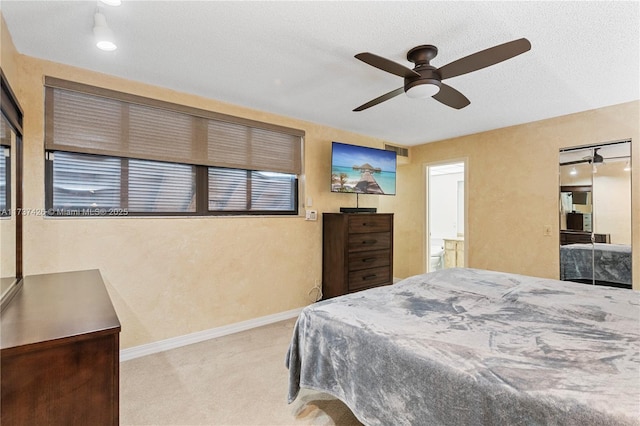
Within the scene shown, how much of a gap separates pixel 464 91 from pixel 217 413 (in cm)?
318

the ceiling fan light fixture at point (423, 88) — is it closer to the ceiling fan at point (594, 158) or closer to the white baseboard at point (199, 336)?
the ceiling fan at point (594, 158)

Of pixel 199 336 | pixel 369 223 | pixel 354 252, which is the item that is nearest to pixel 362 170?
pixel 369 223

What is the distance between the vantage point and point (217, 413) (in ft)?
6.22

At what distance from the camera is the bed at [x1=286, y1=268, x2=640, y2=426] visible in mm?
980

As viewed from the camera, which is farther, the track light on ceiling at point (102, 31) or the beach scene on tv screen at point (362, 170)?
the beach scene on tv screen at point (362, 170)

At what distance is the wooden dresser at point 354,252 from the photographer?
3.63 m

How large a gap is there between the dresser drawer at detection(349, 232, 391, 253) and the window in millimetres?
993

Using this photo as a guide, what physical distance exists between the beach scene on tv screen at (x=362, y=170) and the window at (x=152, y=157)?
56 centimetres

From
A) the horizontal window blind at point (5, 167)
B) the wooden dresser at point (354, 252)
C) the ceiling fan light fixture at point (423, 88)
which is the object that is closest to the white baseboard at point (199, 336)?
the wooden dresser at point (354, 252)

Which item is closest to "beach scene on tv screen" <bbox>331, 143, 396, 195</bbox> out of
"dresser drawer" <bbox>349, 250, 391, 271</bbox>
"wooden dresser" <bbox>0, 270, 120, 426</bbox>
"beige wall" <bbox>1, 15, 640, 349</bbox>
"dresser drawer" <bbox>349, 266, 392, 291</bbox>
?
"beige wall" <bbox>1, 15, 640, 349</bbox>

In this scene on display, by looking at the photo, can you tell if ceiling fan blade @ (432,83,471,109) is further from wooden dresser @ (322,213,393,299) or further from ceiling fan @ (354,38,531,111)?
wooden dresser @ (322,213,393,299)

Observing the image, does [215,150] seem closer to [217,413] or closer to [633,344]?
[217,413]

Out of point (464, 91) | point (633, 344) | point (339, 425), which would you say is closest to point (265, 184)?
point (464, 91)

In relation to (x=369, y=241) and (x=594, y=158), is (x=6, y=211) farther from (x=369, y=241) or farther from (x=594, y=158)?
(x=594, y=158)
